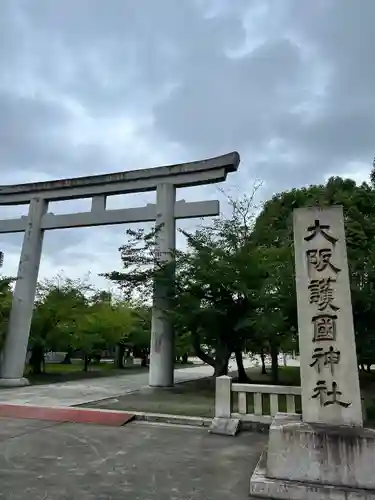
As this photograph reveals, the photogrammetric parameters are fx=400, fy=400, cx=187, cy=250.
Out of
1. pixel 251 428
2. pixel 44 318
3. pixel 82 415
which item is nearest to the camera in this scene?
pixel 251 428

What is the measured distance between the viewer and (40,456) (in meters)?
4.76

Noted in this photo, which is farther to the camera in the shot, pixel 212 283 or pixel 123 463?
pixel 212 283

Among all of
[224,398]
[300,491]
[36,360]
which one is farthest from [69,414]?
[36,360]

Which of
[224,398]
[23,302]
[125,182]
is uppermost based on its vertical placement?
[125,182]

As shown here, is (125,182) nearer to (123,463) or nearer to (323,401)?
(123,463)

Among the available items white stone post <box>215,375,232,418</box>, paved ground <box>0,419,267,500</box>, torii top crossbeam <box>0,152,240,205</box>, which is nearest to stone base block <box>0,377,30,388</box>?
torii top crossbeam <box>0,152,240,205</box>

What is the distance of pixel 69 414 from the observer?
7.54 meters

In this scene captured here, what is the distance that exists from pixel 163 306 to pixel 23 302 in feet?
16.0

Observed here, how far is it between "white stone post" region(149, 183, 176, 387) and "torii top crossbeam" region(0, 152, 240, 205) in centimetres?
43

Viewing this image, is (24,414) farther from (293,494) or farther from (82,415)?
(293,494)

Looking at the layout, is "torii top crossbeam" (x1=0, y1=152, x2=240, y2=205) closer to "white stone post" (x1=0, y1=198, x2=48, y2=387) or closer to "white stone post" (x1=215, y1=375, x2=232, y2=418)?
"white stone post" (x1=0, y1=198, x2=48, y2=387)

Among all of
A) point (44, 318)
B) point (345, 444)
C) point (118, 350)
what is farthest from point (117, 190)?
point (118, 350)

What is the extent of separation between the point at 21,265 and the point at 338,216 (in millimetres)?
11417

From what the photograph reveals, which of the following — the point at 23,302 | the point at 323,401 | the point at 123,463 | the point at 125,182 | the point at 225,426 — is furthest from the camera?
the point at 23,302
